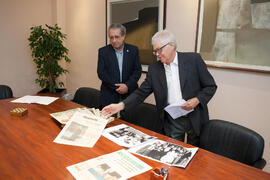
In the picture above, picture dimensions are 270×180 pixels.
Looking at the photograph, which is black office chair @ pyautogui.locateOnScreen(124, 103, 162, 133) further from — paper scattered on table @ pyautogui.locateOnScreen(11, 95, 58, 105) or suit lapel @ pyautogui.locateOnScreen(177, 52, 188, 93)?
paper scattered on table @ pyautogui.locateOnScreen(11, 95, 58, 105)

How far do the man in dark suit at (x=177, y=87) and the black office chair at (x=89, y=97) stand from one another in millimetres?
811

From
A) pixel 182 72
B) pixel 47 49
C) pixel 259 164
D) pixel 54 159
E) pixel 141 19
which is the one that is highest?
pixel 141 19

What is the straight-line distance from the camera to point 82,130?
1.60 m

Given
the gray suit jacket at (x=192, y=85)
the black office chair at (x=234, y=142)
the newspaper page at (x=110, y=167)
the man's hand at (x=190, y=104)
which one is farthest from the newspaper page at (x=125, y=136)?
the black office chair at (x=234, y=142)

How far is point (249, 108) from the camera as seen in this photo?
2.41 m

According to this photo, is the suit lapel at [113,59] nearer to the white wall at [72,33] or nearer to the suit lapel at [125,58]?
the suit lapel at [125,58]

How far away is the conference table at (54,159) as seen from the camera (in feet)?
3.65

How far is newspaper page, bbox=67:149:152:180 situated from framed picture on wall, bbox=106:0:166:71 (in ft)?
7.59

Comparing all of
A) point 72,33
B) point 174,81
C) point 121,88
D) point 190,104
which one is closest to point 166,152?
point 190,104

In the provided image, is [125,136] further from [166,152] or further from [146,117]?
[146,117]

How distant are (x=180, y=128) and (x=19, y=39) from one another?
416 centimetres

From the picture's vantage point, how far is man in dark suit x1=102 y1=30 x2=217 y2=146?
178cm

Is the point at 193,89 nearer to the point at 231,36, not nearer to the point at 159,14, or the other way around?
the point at 231,36

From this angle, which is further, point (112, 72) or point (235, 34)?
point (112, 72)
